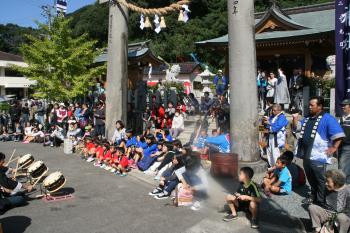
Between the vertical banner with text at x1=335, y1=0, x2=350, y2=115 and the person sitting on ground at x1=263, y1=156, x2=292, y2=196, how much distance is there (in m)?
2.27

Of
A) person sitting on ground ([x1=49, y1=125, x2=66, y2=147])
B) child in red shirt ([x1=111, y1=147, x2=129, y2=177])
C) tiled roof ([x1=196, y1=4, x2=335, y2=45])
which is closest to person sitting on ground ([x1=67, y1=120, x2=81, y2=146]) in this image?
person sitting on ground ([x1=49, y1=125, x2=66, y2=147])

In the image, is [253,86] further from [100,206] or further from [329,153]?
[100,206]

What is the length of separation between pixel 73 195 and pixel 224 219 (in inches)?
139

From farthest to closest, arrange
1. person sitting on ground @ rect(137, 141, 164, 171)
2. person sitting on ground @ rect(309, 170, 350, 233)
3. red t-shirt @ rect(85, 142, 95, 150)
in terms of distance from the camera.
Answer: red t-shirt @ rect(85, 142, 95, 150) → person sitting on ground @ rect(137, 141, 164, 171) → person sitting on ground @ rect(309, 170, 350, 233)

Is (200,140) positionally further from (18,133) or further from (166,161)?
(18,133)

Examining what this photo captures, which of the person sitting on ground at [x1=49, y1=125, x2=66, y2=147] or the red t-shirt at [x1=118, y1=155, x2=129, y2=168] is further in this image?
the person sitting on ground at [x1=49, y1=125, x2=66, y2=147]

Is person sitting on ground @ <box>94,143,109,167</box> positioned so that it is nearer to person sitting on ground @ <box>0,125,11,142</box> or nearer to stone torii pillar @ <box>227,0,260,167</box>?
stone torii pillar @ <box>227,0,260,167</box>

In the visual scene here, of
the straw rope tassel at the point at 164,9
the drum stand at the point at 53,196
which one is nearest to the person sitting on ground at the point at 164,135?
the straw rope tassel at the point at 164,9

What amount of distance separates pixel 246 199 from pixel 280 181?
1.37 metres

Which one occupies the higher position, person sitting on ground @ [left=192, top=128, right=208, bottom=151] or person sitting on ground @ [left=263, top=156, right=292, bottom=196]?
person sitting on ground @ [left=192, top=128, right=208, bottom=151]

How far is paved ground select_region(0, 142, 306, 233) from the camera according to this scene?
19.5 feet

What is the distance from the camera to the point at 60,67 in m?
21.0

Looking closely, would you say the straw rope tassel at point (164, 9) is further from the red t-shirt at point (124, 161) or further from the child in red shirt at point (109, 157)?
the red t-shirt at point (124, 161)

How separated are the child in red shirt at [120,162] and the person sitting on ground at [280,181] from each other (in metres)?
4.19
